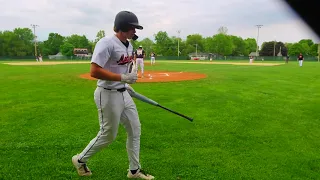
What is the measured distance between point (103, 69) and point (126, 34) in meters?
0.56

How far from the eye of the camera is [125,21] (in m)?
3.87

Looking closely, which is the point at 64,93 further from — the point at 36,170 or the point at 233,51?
the point at 233,51

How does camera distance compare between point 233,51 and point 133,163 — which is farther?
point 233,51

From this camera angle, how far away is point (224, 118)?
25.5 feet

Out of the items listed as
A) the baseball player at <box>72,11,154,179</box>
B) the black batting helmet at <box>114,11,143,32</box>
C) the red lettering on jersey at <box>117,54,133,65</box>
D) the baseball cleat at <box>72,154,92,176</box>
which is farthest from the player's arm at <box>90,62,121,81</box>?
the baseball cleat at <box>72,154,92,176</box>

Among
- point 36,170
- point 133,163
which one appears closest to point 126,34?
point 133,163

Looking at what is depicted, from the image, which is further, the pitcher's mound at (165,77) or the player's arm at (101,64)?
the pitcher's mound at (165,77)

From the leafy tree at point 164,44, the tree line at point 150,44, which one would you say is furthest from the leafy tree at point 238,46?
the leafy tree at point 164,44

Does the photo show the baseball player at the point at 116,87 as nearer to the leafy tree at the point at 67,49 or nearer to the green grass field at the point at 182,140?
the green grass field at the point at 182,140

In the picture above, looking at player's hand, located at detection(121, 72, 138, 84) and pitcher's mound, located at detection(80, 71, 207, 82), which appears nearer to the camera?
player's hand, located at detection(121, 72, 138, 84)

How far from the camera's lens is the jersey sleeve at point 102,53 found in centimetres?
384

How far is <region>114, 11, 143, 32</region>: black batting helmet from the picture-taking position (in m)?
3.87

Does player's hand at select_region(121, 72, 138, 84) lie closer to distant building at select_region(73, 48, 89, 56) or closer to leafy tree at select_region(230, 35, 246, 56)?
leafy tree at select_region(230, 35, 246, 56)

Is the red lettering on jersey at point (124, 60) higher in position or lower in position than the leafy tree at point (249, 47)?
lower
